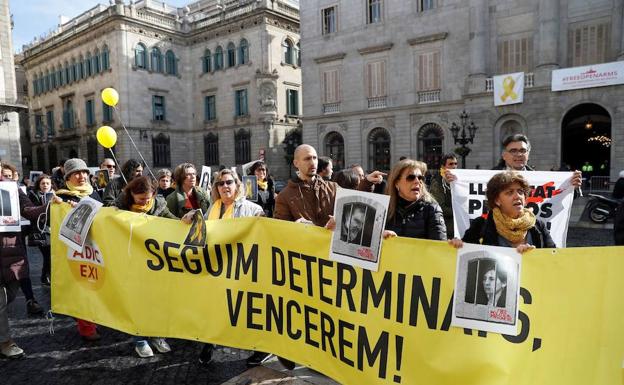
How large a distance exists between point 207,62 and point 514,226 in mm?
37477

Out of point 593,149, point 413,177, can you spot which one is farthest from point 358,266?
point 593,149

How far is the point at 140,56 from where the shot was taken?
114ft

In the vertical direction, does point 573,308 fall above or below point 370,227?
below

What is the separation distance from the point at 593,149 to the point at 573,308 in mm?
30546

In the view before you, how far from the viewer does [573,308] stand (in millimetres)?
2279

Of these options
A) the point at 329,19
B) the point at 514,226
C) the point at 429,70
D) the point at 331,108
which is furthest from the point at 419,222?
the point at 329,19

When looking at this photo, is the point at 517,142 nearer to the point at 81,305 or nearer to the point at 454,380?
the point at 454,380

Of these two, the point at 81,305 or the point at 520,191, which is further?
the point at 81,305

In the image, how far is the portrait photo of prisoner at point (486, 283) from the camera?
2.41m

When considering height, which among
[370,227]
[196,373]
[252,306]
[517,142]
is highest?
[517,142]

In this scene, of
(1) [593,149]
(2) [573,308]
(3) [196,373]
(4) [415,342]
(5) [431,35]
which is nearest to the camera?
(2) [573,308]

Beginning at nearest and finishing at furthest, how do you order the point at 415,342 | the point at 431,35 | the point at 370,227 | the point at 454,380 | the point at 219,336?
1. the point at 454,380
2. the point at 415,342
3. the point at 370,227
4. the point at 219,336
5. the point at 431,35

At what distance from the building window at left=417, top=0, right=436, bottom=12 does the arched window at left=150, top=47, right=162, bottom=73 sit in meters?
22.6

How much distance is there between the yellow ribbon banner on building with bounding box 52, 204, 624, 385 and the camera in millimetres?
2268
